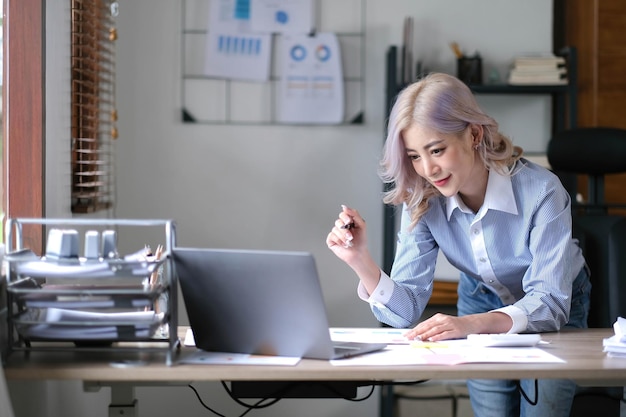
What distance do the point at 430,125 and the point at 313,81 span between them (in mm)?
1659

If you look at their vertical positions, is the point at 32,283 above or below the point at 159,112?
below

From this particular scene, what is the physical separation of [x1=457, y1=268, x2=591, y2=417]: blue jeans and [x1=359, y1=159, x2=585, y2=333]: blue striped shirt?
75 millimetres

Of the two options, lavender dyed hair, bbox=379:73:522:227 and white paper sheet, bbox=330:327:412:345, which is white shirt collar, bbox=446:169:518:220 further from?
white paper sheet, bbox=330:327:412:345

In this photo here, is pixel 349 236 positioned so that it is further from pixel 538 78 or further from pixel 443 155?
pixel 538 78

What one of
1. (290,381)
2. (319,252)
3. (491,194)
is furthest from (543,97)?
(290,381)

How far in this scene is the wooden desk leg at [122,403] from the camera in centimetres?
178

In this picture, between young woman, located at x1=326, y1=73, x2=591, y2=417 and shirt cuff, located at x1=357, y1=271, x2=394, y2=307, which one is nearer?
young woman, located at x1=326, y1=73, x2=591, y2=417

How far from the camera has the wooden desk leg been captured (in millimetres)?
1776

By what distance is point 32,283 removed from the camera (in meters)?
1.82

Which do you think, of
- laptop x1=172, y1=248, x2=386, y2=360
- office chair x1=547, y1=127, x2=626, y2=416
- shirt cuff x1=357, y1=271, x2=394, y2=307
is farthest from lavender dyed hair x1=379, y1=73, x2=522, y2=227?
laptop x1=172, y1=248, x2=386, y2=360

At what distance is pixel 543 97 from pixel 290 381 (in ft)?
8.02

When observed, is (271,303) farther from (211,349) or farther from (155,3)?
(155,3)

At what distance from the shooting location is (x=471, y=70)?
144 inches

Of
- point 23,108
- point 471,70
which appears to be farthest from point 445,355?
point 471,70
